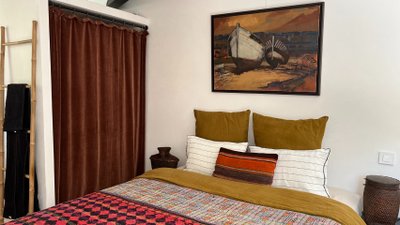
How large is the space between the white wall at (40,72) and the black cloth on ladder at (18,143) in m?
0.11

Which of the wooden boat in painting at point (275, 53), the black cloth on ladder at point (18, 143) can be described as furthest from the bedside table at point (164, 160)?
the wooden boat in painting at point (275, 53)

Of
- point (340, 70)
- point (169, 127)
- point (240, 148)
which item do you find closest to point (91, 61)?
point (169, 127)

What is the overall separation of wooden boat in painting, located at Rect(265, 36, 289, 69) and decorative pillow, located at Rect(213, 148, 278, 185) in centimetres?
89

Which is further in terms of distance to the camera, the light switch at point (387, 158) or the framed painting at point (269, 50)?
the framed painting at point (269, 50)

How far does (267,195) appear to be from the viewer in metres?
2.00

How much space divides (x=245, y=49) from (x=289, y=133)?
0.92 meters

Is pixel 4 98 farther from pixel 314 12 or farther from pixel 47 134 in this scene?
pixel 314 12

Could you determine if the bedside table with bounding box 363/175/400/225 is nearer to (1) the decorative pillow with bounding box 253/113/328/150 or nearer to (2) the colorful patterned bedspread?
(1) the decorative pillow with bounding box 253/113/328/150

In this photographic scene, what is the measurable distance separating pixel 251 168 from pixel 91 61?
1.81m

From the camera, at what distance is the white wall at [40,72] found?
2422 millimetres

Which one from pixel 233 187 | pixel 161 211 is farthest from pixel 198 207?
pixel 233 187

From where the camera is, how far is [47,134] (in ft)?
8.10

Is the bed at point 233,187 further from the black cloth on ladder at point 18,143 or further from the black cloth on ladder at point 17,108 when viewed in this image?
the black cloth on ladder at point 17,108

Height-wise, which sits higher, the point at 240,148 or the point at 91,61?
the point at 91,61
